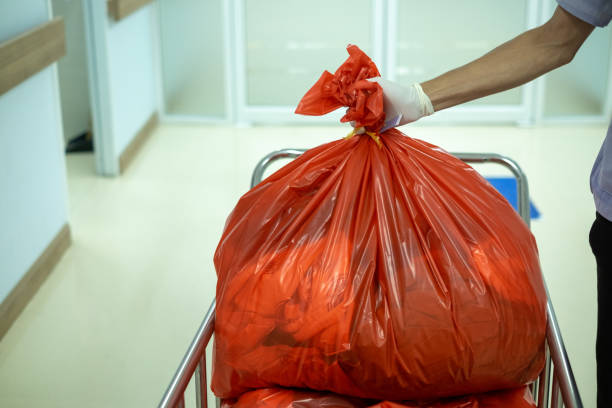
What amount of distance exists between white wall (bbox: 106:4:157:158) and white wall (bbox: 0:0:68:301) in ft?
2.82

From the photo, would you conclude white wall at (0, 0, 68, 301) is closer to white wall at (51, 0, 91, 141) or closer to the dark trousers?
white wall at (51, 0, 91, 141)

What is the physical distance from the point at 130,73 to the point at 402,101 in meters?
3.03

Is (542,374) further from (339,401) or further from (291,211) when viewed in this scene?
(291,211)

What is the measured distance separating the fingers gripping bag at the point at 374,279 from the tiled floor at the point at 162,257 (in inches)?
38.2

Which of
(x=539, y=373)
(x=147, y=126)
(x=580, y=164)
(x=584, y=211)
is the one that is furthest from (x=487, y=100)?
(x=539, y=373)

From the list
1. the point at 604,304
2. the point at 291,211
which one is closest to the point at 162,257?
the point at 291,211

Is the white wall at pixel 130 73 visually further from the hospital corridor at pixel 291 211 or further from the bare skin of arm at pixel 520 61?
the bare skin of arm at pixel 520 61

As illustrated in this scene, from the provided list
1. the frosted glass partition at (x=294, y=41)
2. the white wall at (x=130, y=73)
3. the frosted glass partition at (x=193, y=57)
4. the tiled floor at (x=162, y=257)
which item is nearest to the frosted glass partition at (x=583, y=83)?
the tiled floor at (x=162, y=257)

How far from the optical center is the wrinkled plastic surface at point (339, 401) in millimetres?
1161

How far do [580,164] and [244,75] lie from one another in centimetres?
211

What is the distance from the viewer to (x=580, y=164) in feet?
12.8

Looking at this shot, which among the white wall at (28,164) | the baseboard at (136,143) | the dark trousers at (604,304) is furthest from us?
the baseboard at (136,143)

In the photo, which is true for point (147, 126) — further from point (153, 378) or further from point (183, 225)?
point (153, 378)

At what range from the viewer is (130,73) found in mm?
4035
